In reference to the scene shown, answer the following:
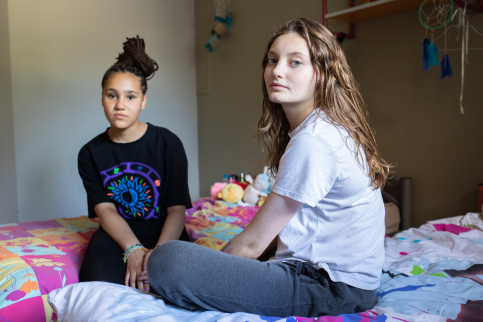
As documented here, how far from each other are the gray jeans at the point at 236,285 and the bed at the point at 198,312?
A: 0.9 inches

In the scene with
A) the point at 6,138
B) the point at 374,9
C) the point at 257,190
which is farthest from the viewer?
the point at 6,138

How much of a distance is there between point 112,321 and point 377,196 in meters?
0.59

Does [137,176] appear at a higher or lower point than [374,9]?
lower

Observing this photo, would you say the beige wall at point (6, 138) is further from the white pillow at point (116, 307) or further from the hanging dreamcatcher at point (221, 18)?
the white pillow at point (116, 307)

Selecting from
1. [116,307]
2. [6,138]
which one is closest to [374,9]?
[116,307]

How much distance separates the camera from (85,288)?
0.89 meters

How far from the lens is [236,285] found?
82cm

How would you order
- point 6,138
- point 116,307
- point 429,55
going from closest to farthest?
point 116,307
point 429,55
point 6,138

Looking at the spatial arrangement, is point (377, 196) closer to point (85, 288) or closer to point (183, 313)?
point (183, 313)

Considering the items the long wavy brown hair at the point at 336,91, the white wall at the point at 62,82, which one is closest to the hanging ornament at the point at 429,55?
the long wavy brown hair at the point at 336,91

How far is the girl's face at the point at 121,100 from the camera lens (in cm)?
139

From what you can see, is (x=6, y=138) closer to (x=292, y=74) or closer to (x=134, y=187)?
(x=134, y=187)

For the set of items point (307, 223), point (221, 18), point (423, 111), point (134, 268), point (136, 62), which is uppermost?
point (221, 18)

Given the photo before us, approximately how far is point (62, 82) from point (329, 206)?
2460 mm
